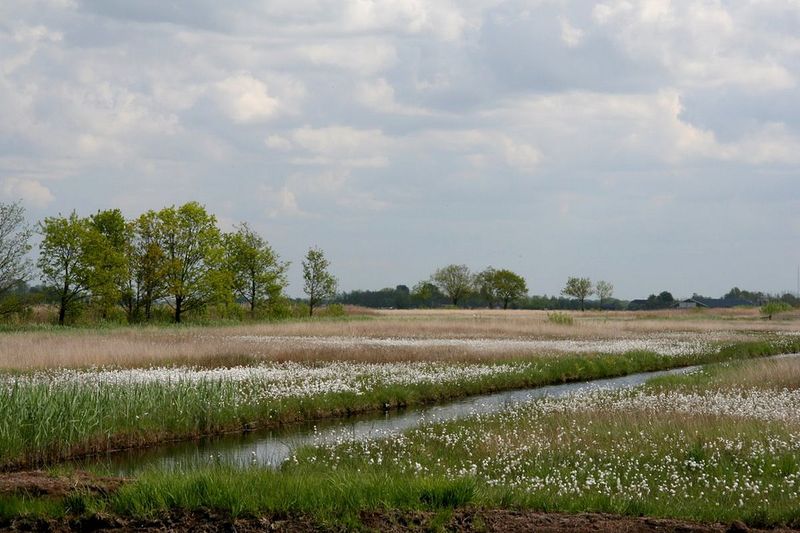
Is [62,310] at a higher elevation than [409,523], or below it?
higher

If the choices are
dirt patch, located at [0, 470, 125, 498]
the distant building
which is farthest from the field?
the distant building

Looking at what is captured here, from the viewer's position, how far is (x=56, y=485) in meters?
11.0

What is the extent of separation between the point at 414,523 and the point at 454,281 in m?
155

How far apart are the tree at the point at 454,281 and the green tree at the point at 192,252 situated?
4032 inches

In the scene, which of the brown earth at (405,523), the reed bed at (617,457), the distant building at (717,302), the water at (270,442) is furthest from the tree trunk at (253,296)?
the distant building at (717,302)

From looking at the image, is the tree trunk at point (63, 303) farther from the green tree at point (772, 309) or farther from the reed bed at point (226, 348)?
the green tree at point (772, 309)

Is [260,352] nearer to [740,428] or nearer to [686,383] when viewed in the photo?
[686,383]

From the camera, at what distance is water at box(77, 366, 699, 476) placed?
52.4ft

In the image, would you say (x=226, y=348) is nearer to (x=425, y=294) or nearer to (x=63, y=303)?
(x=63, y=303)

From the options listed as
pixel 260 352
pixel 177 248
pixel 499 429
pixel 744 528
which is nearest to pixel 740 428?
pixel 499 429

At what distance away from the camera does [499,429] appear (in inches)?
698

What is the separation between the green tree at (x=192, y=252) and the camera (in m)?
62.1

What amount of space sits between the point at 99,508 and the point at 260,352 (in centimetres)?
2394

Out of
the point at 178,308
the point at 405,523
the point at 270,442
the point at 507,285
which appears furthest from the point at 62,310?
the point at 507,285
